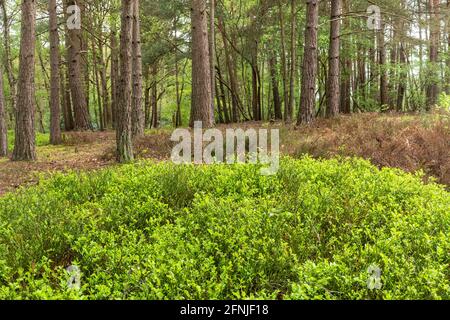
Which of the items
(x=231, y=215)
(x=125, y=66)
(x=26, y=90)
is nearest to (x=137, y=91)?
(x=26, y=90)

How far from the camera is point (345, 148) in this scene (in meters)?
9.17

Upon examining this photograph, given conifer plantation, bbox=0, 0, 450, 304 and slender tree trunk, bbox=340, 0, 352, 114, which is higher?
slender tree trunk, bbox=340, 0, 352, 114

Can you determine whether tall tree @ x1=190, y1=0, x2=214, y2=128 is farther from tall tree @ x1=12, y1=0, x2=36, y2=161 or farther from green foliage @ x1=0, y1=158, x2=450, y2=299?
green foliage @ x1=0, y1=158, x2=450, y2=299

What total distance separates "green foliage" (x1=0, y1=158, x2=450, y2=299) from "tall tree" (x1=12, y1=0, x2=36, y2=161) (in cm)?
578

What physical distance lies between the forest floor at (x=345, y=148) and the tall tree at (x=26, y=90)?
1.58 feet

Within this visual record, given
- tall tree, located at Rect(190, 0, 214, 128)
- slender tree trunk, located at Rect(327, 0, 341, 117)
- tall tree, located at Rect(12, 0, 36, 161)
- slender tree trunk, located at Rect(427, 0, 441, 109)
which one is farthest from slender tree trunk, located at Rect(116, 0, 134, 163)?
slender tree trunk, located at Rect(427, 0, 441, 109)

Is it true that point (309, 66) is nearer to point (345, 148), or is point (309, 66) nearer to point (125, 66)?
point (345, 148)

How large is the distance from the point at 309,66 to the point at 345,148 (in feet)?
16.4

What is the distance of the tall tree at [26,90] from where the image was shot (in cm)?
1140

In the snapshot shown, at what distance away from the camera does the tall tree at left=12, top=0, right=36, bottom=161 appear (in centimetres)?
1140

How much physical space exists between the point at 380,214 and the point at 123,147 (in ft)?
22.0

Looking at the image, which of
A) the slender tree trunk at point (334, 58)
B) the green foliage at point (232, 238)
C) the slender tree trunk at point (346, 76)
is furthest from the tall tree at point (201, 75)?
the slender tree trunk at point (346, 76)

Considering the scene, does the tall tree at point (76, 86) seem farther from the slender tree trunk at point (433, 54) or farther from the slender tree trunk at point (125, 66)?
the slender tree trunk at point (433, 54)

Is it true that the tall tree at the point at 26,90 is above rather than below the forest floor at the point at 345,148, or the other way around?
above
